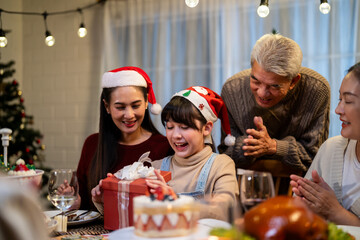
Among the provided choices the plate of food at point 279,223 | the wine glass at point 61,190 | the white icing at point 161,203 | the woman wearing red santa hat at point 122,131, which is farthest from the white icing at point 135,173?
the woman wearing red santa hat at point 122,131

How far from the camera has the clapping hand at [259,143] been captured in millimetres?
2115

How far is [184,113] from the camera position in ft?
5.92

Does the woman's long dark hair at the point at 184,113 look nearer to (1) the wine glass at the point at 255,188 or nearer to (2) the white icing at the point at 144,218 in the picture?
(1) the wine glass at the point at 255,188

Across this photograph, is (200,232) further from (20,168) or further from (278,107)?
(278,107)

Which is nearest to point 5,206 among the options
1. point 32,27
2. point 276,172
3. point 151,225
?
point 151,225

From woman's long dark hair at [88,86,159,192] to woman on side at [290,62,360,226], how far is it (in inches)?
37.4

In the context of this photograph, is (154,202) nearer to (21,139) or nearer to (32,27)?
(21,139)

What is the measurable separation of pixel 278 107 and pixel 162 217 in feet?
5.27

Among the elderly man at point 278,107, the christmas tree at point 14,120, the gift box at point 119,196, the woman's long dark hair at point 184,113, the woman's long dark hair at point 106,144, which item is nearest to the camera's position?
the gift box at point 119,196

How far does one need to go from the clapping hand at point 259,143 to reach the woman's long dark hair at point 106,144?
0.54 metres

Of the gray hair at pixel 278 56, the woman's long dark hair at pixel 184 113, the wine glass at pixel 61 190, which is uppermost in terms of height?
the gray hair at pixel 278 56

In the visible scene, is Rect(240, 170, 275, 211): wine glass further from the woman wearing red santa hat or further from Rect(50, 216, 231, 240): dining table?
the woman wearing red santa hat

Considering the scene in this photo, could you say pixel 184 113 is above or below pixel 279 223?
above

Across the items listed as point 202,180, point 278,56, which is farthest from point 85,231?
point 278,56
